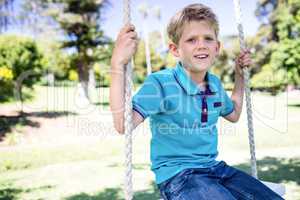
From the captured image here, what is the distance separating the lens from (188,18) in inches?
86.7

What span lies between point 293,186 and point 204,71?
294cm

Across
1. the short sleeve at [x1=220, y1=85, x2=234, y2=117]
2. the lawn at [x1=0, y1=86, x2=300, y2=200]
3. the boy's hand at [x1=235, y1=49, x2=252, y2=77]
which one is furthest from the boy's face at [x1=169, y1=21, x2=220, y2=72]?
the lawn at [x1=0, y1=86, x2=300, y2=200]

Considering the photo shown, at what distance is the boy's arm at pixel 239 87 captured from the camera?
2.72 metres

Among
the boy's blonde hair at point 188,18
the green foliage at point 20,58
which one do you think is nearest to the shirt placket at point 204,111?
the boy's blonde hair at point 188,18

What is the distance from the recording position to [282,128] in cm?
1047

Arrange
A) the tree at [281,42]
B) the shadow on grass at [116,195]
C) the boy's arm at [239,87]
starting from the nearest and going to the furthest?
the boy's arm at [239,87], the shadow on grass at [116,195], the tree at [281,42]

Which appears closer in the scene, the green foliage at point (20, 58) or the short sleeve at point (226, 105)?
the short sleeve at point (226, 105)

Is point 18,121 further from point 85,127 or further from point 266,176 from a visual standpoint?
point 266,176

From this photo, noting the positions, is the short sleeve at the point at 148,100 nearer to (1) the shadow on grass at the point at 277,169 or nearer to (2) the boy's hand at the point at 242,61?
(2) the boy's hand at the point at 242,61

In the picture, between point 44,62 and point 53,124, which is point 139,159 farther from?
point 44,62

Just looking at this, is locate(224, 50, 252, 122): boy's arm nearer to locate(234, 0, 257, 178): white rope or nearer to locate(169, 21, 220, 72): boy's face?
locate(234, 0, 257, 178): white rope

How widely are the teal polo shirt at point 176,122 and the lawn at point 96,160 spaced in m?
2.43

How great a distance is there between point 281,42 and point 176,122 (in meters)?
19.0

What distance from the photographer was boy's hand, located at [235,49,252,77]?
2.72 metres
